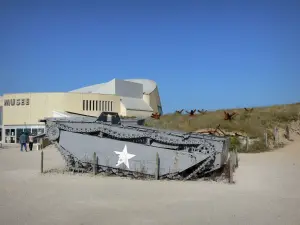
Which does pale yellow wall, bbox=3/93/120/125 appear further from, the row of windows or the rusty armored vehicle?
the rusty armored vehicle

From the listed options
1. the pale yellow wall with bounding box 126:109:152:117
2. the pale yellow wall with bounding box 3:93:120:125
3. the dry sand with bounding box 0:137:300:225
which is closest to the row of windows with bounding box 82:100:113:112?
the pale yellow wall with bounding box 3:93:120:125

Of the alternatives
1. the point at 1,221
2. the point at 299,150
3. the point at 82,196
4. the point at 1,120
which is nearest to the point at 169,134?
the point at 82,196

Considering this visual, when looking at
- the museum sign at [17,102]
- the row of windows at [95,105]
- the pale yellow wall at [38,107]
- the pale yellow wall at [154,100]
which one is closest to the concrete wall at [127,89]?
the pale yellow wall at [154,100]

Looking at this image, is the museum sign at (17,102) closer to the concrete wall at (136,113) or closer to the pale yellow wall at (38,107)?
the pale yellow wall at (38,107)

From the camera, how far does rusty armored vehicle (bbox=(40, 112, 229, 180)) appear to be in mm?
13984

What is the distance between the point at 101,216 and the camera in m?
8.39

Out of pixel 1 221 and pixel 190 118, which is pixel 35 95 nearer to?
pixel 190 118

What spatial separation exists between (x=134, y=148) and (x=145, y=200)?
4.64 meters

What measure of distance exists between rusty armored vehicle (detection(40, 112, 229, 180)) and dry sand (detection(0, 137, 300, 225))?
651 millimetres

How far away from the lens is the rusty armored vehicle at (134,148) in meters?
14.0

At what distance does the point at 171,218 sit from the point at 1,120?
50646mm

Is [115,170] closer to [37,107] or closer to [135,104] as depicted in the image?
[37,107]

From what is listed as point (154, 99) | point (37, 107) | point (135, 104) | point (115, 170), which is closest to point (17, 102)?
point (37, 107)

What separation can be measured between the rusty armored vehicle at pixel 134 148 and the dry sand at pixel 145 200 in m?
0.65
